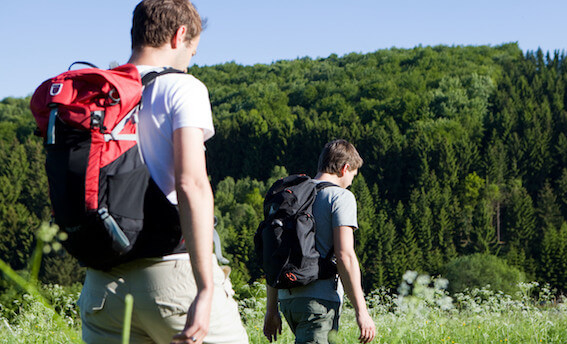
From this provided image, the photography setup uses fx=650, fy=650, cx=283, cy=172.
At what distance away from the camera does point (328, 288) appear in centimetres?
317

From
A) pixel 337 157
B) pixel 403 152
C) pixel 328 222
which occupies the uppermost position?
pixel 337 157

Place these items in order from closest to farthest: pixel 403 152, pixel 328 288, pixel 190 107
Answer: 1. pixel 190 107
2. pixel 328 288
3. pixel 403 152

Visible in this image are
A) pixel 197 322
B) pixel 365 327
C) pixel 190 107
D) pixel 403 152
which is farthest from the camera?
pixel 403 152

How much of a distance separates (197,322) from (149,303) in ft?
0.69

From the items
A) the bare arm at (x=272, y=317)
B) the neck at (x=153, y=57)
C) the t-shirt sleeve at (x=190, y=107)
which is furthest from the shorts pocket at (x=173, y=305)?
the bare arm at (x=272, y=317)

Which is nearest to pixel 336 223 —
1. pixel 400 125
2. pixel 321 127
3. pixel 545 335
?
pixel 545 335

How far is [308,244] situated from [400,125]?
11230cm

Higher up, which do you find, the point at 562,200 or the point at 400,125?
the point at 400,125

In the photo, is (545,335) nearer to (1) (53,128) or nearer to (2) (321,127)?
(1) (53,128)

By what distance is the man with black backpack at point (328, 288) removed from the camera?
10.1ft

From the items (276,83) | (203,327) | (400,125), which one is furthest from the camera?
(276,83)

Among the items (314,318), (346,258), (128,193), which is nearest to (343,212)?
(346,258)

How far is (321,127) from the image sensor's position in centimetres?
10556

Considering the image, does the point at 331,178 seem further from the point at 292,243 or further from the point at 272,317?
the point at 272,317
